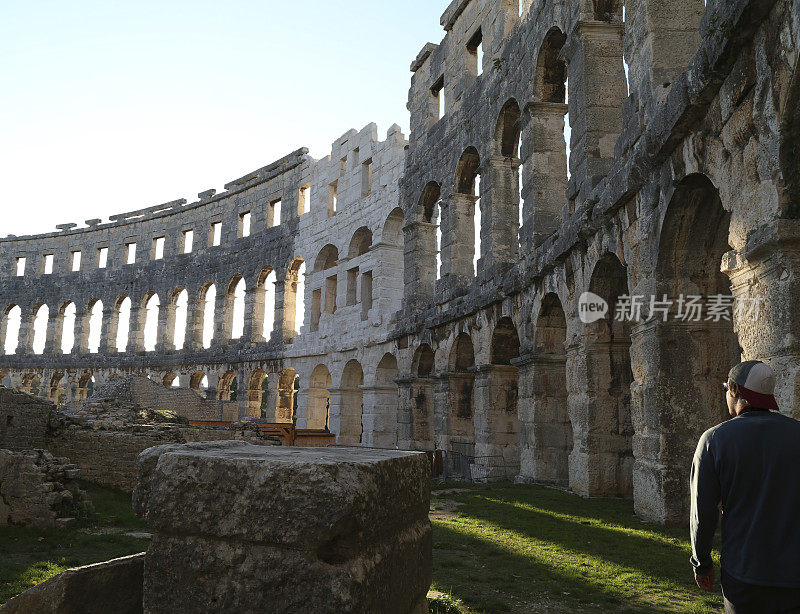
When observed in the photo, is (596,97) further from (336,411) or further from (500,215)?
(336,411)

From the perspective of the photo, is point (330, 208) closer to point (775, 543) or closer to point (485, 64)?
point (485, 64)

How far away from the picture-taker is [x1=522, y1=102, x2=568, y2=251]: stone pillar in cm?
1110

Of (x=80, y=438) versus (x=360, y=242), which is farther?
(x=360, y=242)

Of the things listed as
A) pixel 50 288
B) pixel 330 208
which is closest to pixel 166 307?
pixel 50 288

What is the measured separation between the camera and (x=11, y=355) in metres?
31.3

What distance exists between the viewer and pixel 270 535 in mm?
2113

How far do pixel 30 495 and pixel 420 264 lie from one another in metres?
11.7

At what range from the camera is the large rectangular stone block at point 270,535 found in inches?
80.9

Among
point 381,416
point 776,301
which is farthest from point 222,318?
point 776,301

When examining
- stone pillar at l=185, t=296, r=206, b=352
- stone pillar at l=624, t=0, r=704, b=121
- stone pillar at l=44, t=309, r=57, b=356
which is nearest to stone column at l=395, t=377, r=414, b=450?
stone pillar at l=624, t=0, r=704, b=121

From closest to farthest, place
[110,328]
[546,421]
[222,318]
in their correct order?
[546,421]
[222,318]
[110,328]

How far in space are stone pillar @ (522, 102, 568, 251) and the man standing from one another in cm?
870

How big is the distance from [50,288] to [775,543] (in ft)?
114

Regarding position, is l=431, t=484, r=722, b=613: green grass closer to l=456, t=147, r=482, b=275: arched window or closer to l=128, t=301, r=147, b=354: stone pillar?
l=456, t=147, r=482, b=275: arched window
